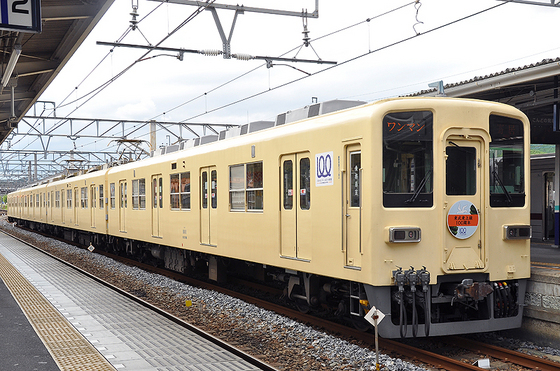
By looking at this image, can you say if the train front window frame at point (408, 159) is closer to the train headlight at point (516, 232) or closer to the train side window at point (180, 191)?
the train headlight at point (516, 232)

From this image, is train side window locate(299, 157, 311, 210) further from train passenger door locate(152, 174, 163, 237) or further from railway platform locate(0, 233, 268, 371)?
train passenger door locate(152, 174, 163, 237)

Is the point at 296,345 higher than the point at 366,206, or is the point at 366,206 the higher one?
the point at 366,206

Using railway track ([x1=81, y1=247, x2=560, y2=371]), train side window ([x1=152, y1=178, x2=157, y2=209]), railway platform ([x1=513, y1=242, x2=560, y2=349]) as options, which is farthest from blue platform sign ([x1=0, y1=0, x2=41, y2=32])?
train side window ([x1=152, y1=178, x2=157, y2=209])

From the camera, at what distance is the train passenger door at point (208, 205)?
10750 mm

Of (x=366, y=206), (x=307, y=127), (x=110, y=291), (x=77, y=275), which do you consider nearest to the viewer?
(x=366, y=206)

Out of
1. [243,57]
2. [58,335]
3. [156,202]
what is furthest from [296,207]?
[156,202]

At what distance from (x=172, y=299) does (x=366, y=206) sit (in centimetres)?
544

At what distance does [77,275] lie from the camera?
13852 mm

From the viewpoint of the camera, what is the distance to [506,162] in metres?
7.15

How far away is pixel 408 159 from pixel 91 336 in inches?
181

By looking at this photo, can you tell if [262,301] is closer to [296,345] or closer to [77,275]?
[296,345]

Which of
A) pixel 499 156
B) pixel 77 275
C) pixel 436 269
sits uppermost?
pixel 499 156

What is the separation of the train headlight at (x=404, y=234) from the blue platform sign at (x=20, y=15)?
4377 millimetres

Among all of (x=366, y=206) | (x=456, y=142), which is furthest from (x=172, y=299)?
(x=456, y=142)
